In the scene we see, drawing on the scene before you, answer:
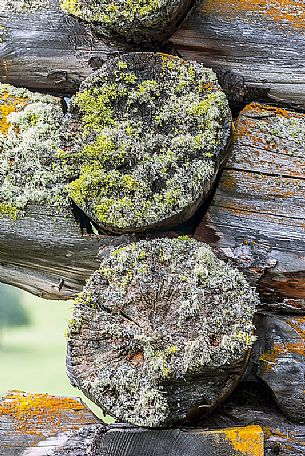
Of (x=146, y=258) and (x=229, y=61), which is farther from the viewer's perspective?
(x=229, y=61)

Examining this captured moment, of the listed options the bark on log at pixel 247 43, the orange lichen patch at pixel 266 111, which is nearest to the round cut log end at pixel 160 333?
the orange lichen patch at pixel 266 111

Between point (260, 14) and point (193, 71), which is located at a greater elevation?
point (260, 14)

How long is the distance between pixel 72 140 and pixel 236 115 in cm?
68

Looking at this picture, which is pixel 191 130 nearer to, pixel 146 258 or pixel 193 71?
pixel 193 71

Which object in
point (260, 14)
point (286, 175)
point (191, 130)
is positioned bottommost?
point (286, 175)

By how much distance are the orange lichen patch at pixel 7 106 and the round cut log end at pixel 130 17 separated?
16.5 inches

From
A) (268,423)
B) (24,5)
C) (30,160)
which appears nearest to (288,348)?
(268,423)

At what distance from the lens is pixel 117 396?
1866mm

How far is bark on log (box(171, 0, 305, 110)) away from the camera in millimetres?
2379

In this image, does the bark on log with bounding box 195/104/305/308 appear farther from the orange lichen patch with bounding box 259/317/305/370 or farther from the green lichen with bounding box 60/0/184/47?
the green lichen with bounding box 60/0/184/47

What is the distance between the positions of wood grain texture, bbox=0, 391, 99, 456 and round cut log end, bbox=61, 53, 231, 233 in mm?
642

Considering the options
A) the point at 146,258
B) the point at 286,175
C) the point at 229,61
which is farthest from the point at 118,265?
the point at 229,61

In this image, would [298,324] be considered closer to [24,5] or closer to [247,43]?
[247,43]

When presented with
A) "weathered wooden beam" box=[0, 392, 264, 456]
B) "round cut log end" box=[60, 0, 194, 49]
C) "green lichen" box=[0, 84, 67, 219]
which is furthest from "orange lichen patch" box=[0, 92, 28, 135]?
Answer: "weathered wooden beam" box=[0, 392, 264, 456]
